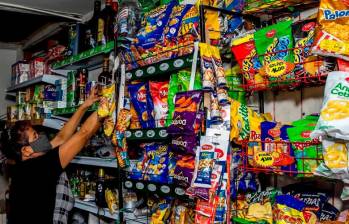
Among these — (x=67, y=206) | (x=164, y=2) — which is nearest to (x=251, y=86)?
(x=164, y=2)

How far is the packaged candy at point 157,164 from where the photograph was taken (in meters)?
2.04

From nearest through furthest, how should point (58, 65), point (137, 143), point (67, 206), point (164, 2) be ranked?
1. point (164, 2)
2. point (137, 143)
3. point (67, 206)
4. point (58, 65)

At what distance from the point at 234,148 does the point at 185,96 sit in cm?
36

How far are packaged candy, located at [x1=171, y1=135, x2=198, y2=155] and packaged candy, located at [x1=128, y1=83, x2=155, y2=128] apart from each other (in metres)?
0.35

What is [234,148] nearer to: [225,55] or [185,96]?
[185,96]

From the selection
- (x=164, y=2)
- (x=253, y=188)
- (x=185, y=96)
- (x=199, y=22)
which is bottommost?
(x=253, y=188)

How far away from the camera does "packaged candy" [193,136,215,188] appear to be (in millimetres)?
1678

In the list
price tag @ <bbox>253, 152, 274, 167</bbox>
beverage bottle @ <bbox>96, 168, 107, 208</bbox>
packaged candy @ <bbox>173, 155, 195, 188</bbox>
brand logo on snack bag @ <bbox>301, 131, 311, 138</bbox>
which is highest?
brand logo on snack bag @ <bbox>301, 131, 311, 138</bbox>

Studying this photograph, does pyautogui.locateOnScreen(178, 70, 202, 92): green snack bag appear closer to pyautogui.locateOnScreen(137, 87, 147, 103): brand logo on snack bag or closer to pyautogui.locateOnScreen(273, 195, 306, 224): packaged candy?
pyautogui.locateOnScreen(137, 87, 147, 103): brand logo on snack bag

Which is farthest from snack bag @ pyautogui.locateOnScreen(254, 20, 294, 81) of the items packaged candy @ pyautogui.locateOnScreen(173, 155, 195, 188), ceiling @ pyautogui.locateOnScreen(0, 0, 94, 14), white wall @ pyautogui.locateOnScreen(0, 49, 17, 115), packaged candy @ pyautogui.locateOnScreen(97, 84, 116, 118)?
white wall @ pyautogui.locateOnScreen(0, 49, 17, 115)

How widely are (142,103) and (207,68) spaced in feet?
1.90

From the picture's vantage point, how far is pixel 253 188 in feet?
6.20

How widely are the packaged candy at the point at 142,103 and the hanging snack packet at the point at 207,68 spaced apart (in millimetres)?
520

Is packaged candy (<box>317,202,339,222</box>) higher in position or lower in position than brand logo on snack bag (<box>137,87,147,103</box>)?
lower
